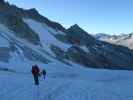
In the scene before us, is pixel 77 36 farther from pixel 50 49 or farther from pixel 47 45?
pixel 50 49

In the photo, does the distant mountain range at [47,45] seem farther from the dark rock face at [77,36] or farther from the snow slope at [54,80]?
the snow slope at [54,80]

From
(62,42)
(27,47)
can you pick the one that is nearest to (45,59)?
(27,47)

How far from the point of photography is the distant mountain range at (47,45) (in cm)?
8781

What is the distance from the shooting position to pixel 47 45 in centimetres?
10712

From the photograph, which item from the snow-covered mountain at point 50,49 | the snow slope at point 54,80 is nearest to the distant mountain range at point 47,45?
the snow-covered mountain at point 50,49

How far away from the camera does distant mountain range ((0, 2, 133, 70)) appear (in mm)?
87812

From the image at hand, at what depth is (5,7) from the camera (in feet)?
382

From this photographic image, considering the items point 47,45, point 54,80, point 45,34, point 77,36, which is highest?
point 77,36

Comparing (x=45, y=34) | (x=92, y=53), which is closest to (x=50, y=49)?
(x=45, y=34)

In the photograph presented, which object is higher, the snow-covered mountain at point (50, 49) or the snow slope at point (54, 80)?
the snow-covered mountain at point (50, 49)

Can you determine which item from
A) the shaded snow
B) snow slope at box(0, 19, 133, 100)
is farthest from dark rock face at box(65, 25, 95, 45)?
the shaded snow

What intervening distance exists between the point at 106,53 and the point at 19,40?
4535 cm

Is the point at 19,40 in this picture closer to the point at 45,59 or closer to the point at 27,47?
the point at 27,47

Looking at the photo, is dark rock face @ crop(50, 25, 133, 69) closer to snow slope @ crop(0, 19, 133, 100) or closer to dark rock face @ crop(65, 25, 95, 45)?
dark rock face @ crop(65, 25, 95, 45)
